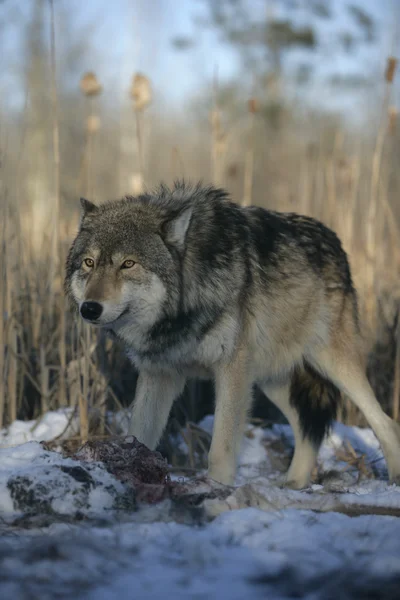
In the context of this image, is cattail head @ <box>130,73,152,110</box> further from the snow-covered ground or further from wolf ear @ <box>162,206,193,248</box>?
the snow-covered ground

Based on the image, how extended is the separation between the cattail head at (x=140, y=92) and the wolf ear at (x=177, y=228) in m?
1.72

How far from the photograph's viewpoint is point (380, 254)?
548 centimetres

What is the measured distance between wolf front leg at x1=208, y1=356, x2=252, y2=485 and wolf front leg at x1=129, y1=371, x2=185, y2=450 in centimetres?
32

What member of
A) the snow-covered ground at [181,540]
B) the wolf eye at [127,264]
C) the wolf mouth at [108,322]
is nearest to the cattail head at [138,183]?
the wolf eye at [127,264]

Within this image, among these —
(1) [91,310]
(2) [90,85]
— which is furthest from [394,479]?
(2) [90,85]

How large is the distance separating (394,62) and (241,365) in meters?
2.53

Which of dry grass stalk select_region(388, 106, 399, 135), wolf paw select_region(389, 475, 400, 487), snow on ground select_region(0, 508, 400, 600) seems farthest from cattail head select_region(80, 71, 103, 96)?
snow on ground select_region(0, 508, 400, 600)

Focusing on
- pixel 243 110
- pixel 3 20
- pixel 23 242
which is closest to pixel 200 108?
pixel 243 110

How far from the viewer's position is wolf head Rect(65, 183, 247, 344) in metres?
3.17

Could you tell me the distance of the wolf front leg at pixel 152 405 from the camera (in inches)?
147

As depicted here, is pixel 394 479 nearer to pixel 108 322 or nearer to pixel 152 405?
pixel 152 405

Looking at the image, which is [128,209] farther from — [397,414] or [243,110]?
[243,110]

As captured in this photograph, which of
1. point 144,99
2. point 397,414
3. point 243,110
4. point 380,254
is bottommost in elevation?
point 397,414

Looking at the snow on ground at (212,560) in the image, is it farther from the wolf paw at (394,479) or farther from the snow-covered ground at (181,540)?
the wolf paw at (394,479)
